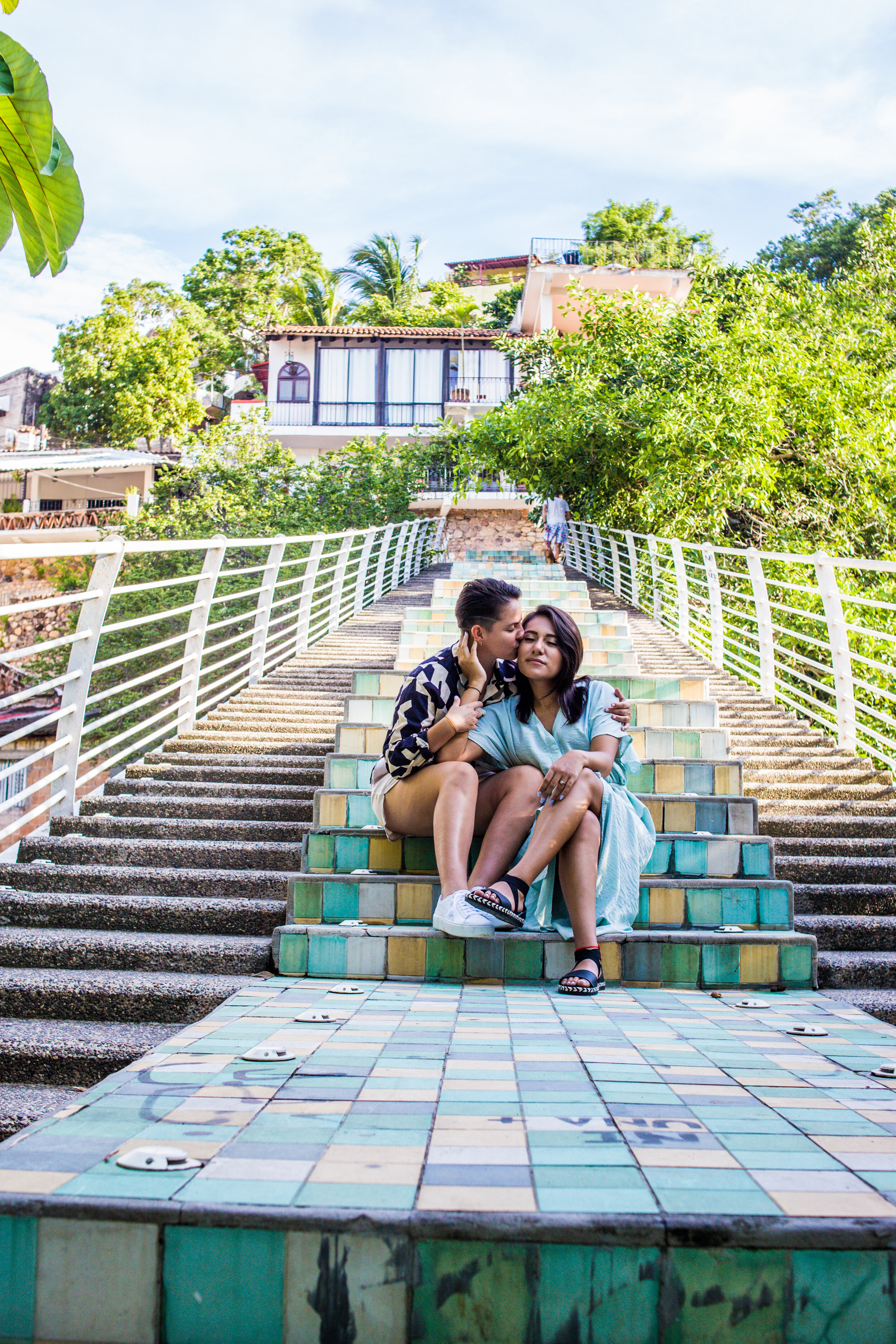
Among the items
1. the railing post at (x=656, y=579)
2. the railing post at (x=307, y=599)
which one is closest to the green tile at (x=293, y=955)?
the railing post at (x=307, y=599)

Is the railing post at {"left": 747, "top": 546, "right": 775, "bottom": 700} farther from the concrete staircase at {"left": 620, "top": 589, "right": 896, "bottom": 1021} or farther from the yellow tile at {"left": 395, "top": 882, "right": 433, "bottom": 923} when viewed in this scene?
the yellow tile at {"left": 395, "top": 882, "right": 433, "bottom": 923}

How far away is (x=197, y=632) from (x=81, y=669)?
1.27 metres

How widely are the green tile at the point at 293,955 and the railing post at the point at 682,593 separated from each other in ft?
20.5

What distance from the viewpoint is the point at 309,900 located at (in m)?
3.09

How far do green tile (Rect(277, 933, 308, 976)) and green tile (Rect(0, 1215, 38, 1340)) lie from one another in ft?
5.42

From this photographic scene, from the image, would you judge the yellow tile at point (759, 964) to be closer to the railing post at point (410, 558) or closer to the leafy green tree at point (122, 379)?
the railing post at point (410, 558)

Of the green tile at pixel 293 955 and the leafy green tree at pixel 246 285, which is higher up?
the leafy green tree at pixel 246 285

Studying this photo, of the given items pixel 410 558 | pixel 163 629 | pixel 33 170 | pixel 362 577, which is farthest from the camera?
pixel 163 629

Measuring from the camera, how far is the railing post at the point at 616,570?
1295cm

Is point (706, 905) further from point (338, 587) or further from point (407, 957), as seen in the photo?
point (338, 587)

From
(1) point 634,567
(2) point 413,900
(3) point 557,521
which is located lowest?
(2) point 413,900

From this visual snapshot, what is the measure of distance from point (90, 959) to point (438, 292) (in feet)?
117

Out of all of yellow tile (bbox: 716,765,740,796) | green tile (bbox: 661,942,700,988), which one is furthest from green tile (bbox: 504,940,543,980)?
yellow tile (bbox: 716,765,740,796)

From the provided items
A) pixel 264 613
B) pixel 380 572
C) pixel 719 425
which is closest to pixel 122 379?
pixel 380 572
